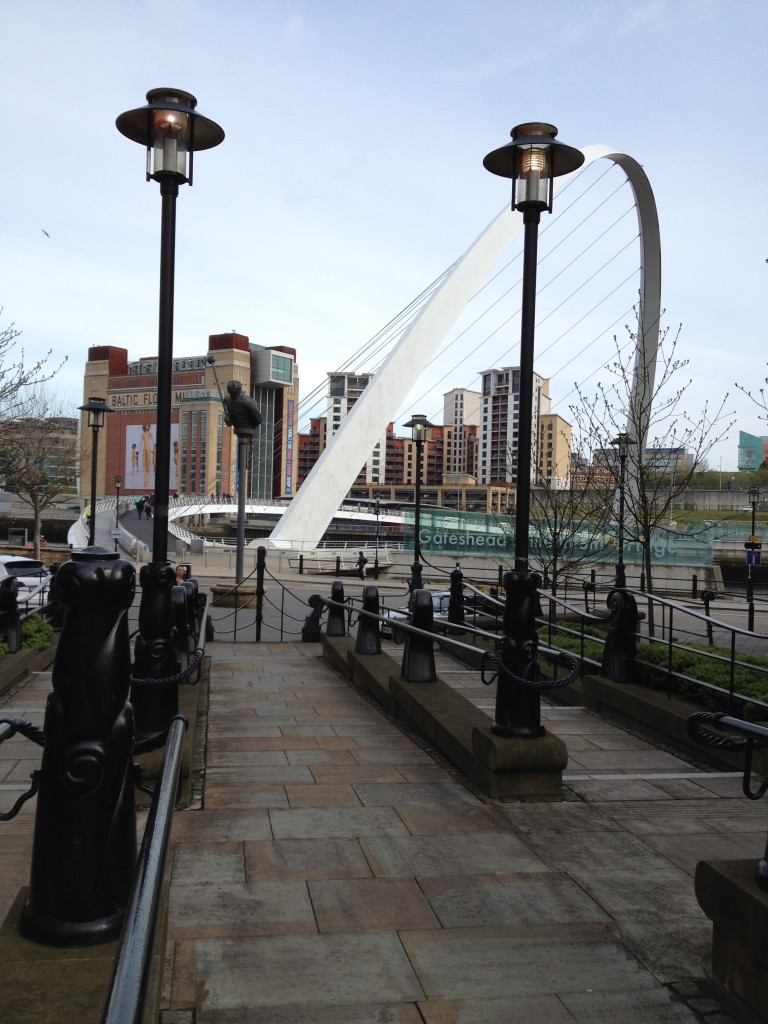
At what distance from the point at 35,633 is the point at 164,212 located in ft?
22.5

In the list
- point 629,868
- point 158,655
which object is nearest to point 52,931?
point 629,868

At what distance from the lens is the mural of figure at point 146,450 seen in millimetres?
145250

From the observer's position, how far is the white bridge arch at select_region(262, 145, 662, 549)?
4112 cm

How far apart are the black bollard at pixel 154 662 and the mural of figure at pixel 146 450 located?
139 m

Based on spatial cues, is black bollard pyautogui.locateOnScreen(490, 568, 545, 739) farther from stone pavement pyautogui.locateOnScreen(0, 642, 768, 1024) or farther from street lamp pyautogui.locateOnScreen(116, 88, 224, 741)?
street lamp pyautogui.locateOnScreen(116, 88, 224, 741)

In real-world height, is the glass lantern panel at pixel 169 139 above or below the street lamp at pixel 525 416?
above

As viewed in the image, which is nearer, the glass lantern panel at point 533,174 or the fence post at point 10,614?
the glass lantern panel at point 533,174

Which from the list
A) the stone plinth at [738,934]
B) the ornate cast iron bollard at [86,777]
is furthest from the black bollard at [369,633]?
the ornate cast iron bollard at [86,777]

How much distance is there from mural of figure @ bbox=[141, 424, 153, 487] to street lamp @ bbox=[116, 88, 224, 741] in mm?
137797

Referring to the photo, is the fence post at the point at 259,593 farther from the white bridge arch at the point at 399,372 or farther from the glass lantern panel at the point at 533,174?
A: the white bridge arch at the point at 399,372

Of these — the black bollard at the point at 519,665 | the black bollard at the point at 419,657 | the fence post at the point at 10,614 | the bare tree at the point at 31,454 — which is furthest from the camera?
the bare tree at the point at 31,454

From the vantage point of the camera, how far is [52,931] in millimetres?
2541

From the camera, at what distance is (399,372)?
1655 inches

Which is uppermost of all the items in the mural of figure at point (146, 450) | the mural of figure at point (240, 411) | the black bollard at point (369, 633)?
the mural of figure at point (146, 450)
